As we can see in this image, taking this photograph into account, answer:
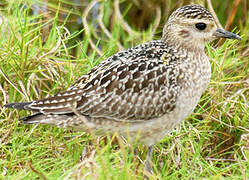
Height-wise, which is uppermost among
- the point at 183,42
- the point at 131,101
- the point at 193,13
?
the point at 193,13

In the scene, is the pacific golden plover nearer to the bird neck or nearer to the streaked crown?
the bird neck

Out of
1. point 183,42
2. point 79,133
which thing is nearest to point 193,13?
point 183,42

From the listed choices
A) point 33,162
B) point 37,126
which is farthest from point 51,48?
point 33,162

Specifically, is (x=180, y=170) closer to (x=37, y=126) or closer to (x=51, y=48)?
(x=37, y=126)

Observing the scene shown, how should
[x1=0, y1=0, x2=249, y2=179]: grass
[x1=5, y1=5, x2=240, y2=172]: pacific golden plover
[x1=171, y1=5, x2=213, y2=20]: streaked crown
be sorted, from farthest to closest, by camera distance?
[x1=171, y1=5, x2=213, y2=20]: streaked crown < [x1=0, y1=0, x2=249, y2=179]: grass < [x1=5, y1=5, x2=240, y2=172]: pacific golden plover

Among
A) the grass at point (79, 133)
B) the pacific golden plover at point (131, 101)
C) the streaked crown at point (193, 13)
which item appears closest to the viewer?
the pacific golden plover at point (131, 101)

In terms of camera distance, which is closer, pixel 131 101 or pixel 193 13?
pixel 131 101

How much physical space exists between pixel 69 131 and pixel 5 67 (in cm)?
93

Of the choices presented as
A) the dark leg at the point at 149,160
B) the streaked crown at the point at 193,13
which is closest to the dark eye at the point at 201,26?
the streaked crown at the point at 193,13

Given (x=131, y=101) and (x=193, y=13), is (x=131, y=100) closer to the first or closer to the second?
(x=131, y=101)

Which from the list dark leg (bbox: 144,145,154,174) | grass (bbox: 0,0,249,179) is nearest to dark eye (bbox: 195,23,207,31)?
grass (bbox: 0,0,249,179)

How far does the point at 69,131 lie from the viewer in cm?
527

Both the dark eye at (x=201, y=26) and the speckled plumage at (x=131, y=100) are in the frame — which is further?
the dark eye at (x=201, y=26)

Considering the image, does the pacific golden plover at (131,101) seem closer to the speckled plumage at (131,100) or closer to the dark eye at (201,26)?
the speckled plumage at (131,100)
